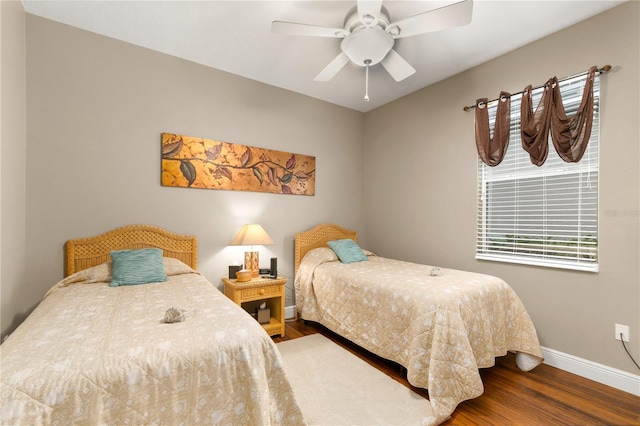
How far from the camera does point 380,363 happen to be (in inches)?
95.0

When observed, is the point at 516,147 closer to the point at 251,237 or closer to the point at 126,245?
the point at 251,237

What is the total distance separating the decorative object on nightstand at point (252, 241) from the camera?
A: 2.96 metres

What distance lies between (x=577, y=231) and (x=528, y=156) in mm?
747

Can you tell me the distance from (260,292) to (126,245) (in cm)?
126

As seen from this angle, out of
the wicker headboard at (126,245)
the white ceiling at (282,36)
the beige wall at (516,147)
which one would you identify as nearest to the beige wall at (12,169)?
the wicker headboard at (126,245)

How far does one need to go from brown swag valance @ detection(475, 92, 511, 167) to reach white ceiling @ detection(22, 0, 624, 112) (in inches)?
18.5

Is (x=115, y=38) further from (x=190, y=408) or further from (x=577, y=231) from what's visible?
(x=577, y=231)

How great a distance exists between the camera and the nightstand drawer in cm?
279

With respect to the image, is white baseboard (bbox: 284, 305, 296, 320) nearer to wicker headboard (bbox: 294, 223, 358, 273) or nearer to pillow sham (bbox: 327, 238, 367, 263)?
wicker headboard (bbox: 294, 223, 358, 273)

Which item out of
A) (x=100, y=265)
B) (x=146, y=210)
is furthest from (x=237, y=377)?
(x=146, y=210)

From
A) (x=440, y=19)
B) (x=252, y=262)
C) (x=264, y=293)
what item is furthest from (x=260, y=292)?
(x=440, y=19)

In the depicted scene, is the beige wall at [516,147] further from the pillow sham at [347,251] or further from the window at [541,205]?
the pillow sham at [347,251]

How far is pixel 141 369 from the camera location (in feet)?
3.60

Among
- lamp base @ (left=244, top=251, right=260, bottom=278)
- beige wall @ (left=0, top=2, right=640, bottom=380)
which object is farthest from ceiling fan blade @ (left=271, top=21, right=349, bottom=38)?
lamp base @ (left=244, top=251, right=260, bottom=278)
